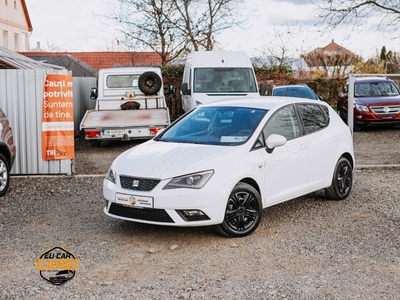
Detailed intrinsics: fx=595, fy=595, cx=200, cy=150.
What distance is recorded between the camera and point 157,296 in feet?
16.4

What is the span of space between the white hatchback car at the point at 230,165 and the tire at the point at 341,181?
0.01m

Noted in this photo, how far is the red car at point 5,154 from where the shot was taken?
30.7 feet

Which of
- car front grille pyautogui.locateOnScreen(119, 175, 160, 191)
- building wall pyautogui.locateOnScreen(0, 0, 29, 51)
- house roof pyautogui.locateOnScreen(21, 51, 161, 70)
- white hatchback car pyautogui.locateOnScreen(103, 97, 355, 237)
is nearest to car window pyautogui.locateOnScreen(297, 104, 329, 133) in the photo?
white hatchback car pyautogui.locateOnScreen(103, 97, 355, 237)

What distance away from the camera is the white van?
16.1 metres

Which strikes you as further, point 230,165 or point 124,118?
point 124,118

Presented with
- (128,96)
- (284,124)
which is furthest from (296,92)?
(284,124)

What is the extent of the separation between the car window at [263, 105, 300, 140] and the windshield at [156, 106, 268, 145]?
153mm

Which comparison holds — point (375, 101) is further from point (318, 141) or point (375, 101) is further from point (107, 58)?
point (107, 58)

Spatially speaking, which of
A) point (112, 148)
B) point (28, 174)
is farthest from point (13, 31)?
point (28, 174)

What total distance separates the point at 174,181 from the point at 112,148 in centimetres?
1043

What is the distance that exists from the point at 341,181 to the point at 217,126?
234 cm

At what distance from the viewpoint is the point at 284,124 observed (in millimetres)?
7723

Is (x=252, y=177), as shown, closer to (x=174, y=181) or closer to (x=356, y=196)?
(x=174, y=181)

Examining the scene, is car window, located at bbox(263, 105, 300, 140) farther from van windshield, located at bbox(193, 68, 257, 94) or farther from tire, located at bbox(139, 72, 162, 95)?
tire, located at bbox(139, 72, 162, 95)
